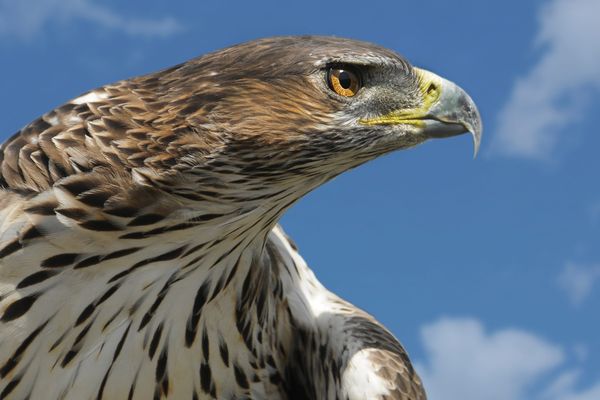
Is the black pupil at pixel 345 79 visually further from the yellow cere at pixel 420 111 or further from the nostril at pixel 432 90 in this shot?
the nostril at pixel 432 90

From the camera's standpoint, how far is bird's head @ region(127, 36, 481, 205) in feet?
14.3

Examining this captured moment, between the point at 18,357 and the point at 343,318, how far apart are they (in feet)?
6.81

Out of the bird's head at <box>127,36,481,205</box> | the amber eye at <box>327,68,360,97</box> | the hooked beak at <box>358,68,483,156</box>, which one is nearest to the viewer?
the bird's head at <box>127,36,481,205</box>

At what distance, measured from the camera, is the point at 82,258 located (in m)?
4.45

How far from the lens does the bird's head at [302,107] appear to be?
14.3 ft

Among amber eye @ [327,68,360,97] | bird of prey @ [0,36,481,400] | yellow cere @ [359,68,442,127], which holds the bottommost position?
bird of prey @ [0,36,481,400]

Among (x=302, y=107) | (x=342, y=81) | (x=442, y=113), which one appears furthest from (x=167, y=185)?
(x=442, y=113)

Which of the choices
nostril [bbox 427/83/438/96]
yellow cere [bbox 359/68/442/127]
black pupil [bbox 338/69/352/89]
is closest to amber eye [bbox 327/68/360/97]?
black pupil [bbox 338/69/352/89]

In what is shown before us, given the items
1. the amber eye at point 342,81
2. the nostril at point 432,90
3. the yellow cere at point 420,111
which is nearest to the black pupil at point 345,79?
the amber eye at point 342,81

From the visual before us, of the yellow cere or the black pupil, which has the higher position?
the yellow cere

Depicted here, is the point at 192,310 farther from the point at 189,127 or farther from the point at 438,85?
the point at 438,85

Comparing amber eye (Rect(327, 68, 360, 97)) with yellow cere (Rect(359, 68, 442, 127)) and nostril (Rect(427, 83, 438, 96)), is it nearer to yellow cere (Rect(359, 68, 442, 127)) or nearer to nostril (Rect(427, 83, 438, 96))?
yellow cere (Rect(359, 68, 442, 127))

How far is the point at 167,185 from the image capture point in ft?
14.3

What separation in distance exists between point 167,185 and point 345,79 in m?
0.99
